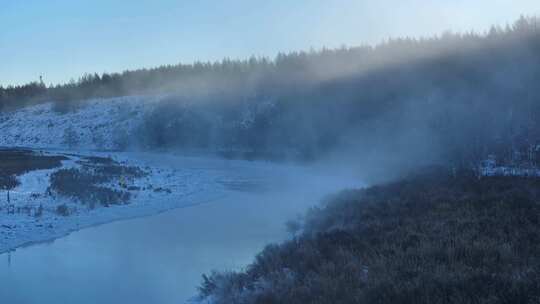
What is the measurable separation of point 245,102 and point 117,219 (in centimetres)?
5856

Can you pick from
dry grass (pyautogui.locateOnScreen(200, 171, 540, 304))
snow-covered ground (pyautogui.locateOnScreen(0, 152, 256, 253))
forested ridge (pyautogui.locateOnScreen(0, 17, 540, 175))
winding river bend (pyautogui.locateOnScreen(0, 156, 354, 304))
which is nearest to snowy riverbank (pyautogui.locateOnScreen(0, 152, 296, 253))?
snow-covered ground (pyautogui.locateOnScreen(0, 152, 256, 253))

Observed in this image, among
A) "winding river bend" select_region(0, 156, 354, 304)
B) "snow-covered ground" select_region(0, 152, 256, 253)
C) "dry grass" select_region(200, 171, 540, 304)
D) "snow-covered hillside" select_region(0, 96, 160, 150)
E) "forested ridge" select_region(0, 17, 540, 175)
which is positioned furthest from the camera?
"snow-covered hillside" select_region(0, 96, 160, 150)

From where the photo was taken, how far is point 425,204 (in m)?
14.9

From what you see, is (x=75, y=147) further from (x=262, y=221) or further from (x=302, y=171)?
(x=262, y=221)

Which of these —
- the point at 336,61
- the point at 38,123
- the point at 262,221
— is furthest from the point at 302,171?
the point at 38,123

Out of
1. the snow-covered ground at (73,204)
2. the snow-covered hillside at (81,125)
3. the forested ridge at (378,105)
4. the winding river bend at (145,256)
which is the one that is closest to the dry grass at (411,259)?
the winding river bend at (145,256)

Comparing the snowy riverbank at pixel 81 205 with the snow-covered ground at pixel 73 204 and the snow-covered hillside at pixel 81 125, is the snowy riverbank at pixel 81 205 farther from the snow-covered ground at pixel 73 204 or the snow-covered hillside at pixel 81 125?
the snow-covered hillside at pixel 81 125

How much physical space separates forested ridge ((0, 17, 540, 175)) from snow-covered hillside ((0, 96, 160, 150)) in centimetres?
483

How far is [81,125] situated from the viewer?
307 ft

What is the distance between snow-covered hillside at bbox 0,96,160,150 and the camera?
85688mm

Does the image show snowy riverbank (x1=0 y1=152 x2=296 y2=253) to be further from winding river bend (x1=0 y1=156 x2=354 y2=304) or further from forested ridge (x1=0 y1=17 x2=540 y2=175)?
forested ridge (x1=0 y1=17 x2=540 y2=175)

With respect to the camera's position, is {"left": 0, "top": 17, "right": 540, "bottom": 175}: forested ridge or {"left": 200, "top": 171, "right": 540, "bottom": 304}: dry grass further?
{"left": 0, "top": 17, "right": 540, "bottom": 175}: forested ridge

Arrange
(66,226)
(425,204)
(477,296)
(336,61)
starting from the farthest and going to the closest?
(336,61) < (66,226) < (425,204) < (477,296)

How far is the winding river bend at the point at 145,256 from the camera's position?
10555 millimetres
